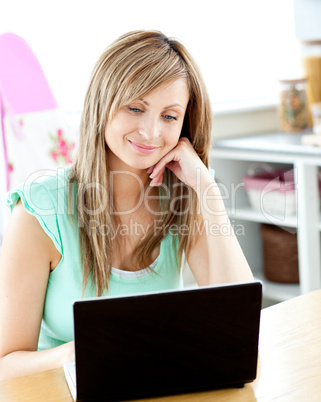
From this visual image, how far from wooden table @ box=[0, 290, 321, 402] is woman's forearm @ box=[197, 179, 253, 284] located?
0.19 metres

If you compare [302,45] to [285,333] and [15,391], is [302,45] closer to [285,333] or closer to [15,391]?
[285,333]

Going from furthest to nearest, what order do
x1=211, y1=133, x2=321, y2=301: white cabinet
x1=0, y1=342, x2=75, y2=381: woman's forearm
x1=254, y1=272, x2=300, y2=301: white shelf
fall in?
x1=254, y1=272, x2=300, y2=301: white shelf, x1=211, y1=133, x2=321, y2=301: white cabinet, x1=0, y1=342, x2=75, y2=381: woman's forearm

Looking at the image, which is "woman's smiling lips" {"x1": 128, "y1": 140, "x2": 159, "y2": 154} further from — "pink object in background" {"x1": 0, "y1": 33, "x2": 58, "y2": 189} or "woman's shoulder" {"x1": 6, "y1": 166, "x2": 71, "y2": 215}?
"pink object in background" {"x1": 0, "y1": 33, "x2": 58, "y2": 189}

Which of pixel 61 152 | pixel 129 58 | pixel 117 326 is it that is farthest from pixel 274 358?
pixel 61 152

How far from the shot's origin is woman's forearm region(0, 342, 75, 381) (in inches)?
44.4

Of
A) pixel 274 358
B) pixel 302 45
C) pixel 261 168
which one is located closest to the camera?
pixel 274 358

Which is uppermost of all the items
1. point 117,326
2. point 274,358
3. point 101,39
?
point 101,39

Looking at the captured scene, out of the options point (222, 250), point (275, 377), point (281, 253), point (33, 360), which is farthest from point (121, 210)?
point (281, 253)

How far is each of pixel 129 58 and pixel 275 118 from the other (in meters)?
1.99

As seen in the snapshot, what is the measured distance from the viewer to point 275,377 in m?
1.02

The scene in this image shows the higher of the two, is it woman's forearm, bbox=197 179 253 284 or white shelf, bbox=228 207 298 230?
woman's forearm, bbox=197 179 253 284

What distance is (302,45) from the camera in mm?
3252

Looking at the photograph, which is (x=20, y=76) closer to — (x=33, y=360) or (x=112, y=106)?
(x=112, y=106)

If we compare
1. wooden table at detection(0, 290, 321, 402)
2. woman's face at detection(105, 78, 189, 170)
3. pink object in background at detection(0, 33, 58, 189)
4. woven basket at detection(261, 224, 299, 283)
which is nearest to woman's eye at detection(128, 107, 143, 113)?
woman's face at detection(105, 78, 189, 170)
